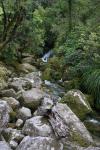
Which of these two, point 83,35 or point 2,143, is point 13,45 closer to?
point 83,35

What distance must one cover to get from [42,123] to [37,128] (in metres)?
0.40

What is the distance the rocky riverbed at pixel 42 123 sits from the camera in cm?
840

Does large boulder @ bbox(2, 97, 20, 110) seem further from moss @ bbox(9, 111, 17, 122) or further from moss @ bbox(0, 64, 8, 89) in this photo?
moss @ bbox(0, 64, 8, 89)

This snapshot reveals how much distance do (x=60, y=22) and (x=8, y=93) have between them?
1052 centimetres

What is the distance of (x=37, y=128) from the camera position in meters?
9.17

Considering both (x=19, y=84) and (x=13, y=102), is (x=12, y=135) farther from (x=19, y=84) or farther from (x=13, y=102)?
(x=19, y=84)

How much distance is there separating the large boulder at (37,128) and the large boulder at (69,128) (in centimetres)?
21

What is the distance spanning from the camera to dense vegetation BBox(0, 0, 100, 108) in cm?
1380

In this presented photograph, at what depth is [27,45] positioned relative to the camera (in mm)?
19047

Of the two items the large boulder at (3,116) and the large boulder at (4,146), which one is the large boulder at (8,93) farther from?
the large boulder at (4,146)

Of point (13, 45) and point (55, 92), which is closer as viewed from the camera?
point (55, 92)

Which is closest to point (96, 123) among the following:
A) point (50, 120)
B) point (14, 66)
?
point (50, 120)

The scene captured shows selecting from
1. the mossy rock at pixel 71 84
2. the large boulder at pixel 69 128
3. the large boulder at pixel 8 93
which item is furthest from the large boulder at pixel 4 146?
the mossy rock at pixel 71 84

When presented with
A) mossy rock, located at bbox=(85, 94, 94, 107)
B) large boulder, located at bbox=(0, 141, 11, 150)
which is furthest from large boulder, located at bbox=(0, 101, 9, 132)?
mossy rock, located at bbox=(85, 94, 94, 107)
